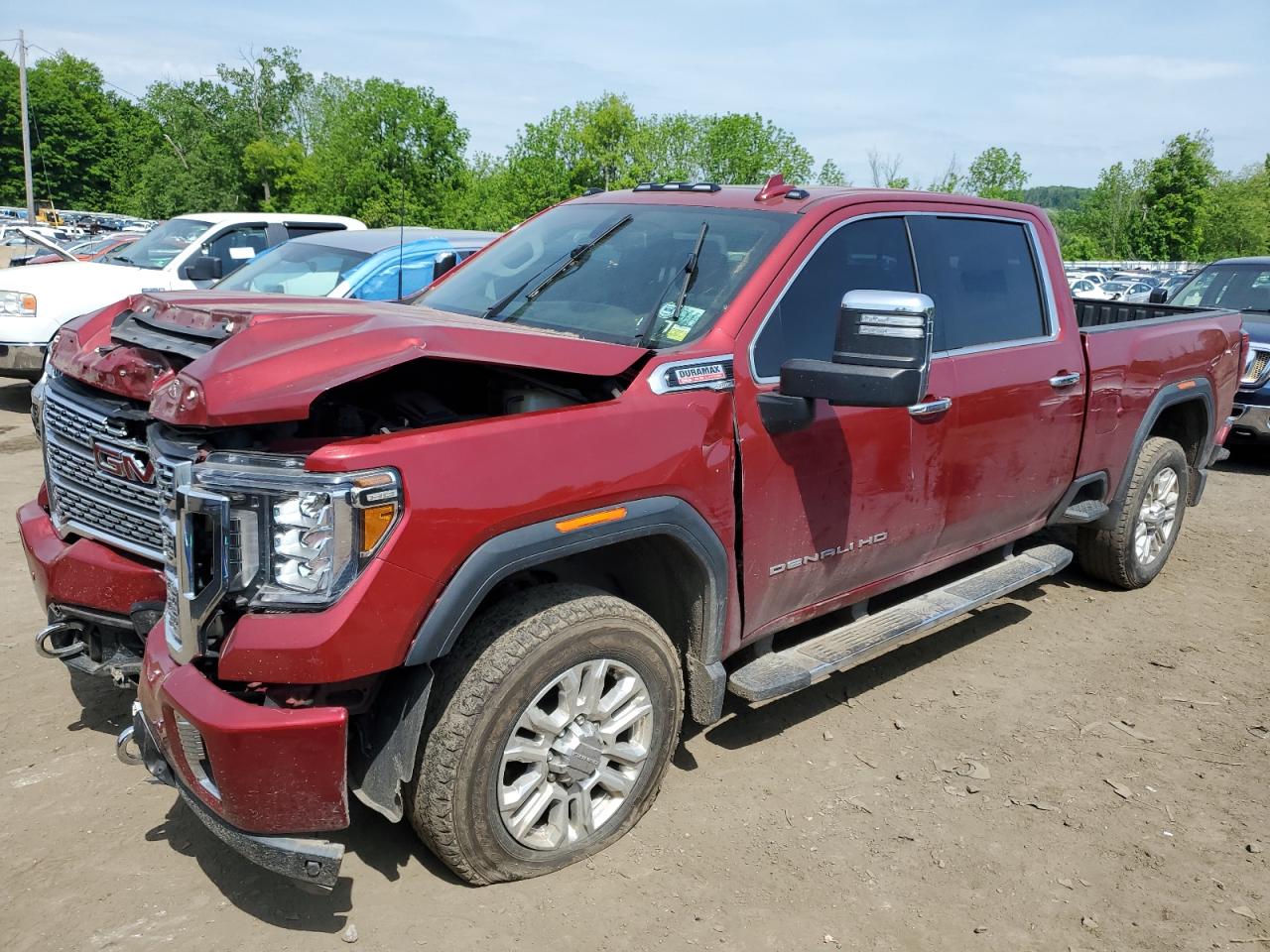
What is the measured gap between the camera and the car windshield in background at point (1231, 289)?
9773 mm

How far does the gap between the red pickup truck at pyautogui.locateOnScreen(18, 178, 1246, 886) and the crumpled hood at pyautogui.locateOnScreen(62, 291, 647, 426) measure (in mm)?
12

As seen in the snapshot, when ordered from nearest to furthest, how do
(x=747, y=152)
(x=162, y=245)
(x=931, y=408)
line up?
(x=931, y=408), (x=162, y=245), (x=747, y=152)

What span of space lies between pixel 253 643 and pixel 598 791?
1206mm

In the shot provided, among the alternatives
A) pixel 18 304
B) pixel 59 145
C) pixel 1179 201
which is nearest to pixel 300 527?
pixel 18 304

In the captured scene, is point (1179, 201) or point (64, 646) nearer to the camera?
point (64, 646)

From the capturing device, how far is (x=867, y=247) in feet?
12.6

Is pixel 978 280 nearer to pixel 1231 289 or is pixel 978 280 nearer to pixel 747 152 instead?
pixel 1231 289

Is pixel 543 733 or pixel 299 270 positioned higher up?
pixel 299 270

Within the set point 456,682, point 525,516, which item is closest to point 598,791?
point 456,682

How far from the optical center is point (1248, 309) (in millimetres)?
9672

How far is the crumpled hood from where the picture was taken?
99.3 inches

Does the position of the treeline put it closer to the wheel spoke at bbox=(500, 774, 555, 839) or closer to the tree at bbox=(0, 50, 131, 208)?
the tree at bbox=(0, 50, 131, 208)

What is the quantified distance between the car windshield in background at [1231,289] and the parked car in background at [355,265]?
6886 millimetres

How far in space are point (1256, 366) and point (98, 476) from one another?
28.9ft
